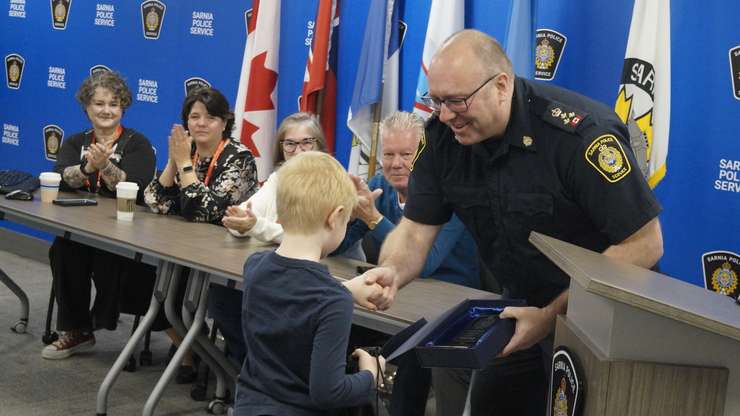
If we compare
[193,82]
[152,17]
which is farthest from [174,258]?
[152,17]

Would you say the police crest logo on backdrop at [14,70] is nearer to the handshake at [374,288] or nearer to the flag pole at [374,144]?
the flag pole at [374,144]

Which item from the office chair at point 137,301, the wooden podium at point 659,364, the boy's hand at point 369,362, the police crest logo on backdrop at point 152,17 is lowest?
the office chair at point 137,301

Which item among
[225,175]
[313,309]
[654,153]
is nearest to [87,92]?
[225,175]

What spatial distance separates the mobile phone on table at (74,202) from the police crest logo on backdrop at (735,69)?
2.88m

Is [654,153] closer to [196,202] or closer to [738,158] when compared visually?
[738,158]

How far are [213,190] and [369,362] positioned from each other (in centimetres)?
202

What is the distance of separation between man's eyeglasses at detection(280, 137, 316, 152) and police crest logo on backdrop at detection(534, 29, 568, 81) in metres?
1.10

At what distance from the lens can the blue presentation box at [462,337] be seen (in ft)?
5.46

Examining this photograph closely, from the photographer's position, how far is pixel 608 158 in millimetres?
2100

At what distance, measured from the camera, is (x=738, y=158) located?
3.57 meters

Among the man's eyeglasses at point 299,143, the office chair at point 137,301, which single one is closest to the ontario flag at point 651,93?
the man's eyeglasses at point 299,143

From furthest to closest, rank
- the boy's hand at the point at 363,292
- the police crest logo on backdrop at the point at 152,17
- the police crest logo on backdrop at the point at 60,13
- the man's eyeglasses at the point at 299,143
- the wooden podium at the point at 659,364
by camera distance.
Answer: the police crest logo on backdrop at the point at 60,13 → the police crest logo on backdrop at the point at 152,17 → the man's eyeglasses at the point at 299,143 → the boy's hand at the point at 363,292 → the wooden podium at the point at 659,364

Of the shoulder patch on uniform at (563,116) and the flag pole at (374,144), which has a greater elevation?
the shoulder patch on uniform at (563,116)

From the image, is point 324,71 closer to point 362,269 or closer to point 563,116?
point 362,269
